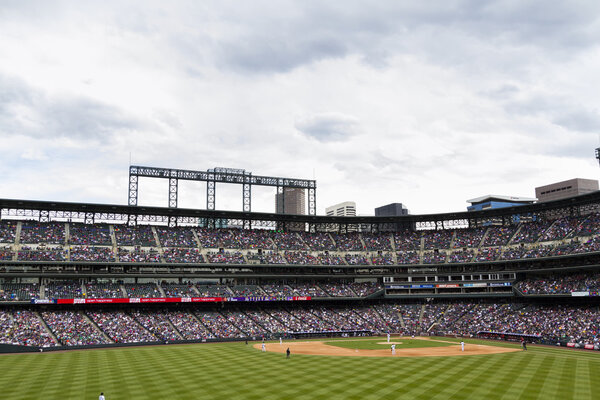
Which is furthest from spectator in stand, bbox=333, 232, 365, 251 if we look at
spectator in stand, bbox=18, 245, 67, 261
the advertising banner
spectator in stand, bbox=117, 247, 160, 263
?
spectator in stand, bbox=18, 245, 67, 261

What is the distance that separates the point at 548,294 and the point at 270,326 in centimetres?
4347

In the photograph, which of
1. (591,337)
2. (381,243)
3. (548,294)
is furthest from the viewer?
(381,243)

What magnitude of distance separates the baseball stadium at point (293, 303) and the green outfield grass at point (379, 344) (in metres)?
0.41

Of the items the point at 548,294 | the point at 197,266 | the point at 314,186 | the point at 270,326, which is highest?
the point at 314,186

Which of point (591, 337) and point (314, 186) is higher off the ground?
point (314, 186)

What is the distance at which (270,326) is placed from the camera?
7494cm

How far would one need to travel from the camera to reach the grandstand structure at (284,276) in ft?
217

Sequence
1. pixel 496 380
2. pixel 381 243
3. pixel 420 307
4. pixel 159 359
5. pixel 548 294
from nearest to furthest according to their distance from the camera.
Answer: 1. pixel 496 380
2. pixel 159 359
3. pixel 548 294
4. pixel 420 307
5. pixel 381 243

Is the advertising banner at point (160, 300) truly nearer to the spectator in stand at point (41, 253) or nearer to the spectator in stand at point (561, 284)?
the spectator in stand at point (41, 253)

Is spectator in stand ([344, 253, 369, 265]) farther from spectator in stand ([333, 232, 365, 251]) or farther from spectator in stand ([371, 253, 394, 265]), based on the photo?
spectator in stand ([333, 232, 365, 251])

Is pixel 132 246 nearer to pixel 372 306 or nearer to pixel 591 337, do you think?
pixel 372 306

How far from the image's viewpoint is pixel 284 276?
278 ft

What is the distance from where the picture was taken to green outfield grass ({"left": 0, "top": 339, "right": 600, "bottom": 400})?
31984mm

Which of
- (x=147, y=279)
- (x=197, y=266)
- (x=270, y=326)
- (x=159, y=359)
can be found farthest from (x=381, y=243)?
(x=159, y=359)
